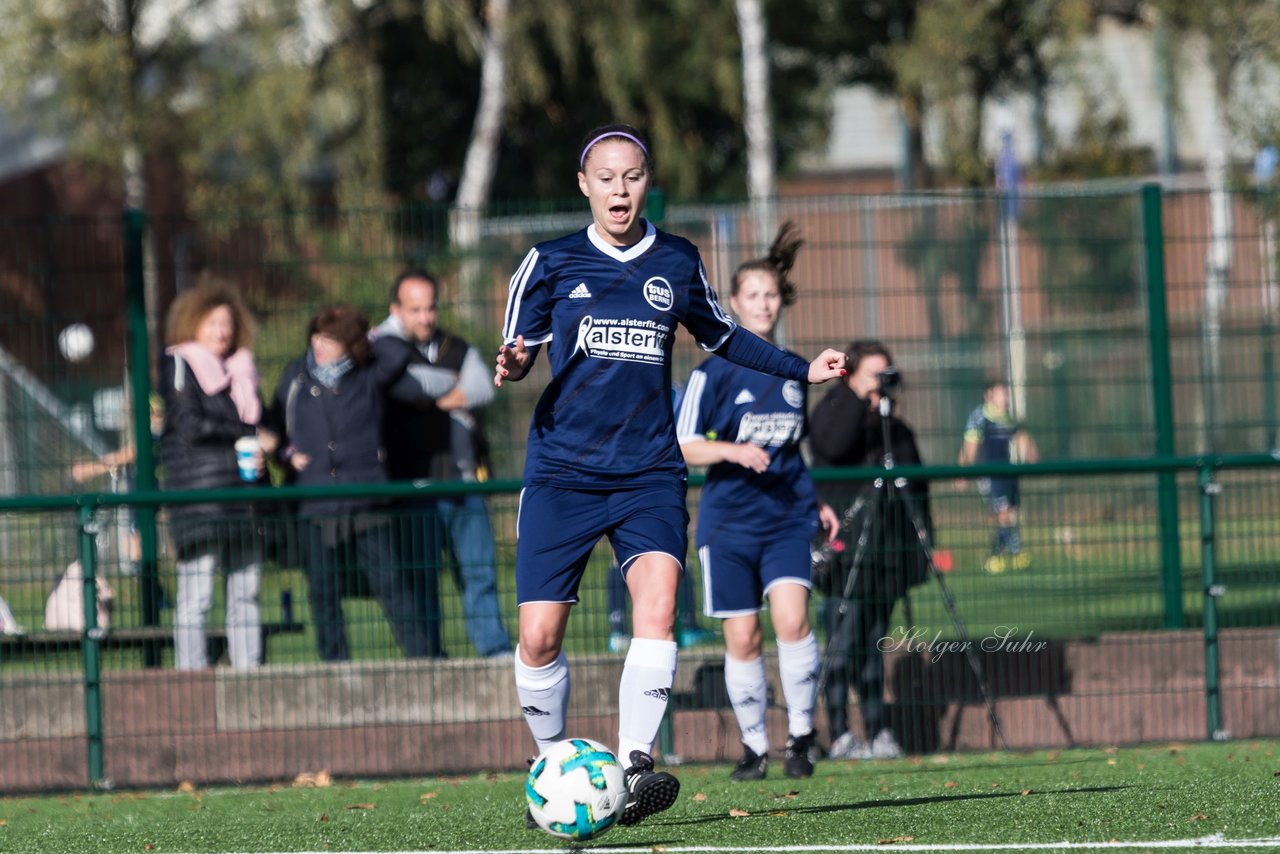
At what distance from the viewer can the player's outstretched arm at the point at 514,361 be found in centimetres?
602

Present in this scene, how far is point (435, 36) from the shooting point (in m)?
26.7

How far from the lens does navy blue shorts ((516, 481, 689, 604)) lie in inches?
247

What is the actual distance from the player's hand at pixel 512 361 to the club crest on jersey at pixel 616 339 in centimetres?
18

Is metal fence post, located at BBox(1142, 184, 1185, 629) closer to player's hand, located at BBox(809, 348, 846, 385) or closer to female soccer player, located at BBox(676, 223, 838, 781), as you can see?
female soccer player, located at BBox(676, 223, 838, 781)

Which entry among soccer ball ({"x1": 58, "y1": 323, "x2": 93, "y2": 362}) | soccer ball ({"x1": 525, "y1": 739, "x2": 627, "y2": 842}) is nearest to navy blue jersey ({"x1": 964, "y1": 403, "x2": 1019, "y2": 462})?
soccer ball ({"x1": 58, "y1": 323, "x2": 93, "y2": 362})

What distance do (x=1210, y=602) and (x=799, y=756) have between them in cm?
261

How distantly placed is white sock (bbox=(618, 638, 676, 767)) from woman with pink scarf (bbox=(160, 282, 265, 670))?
3.55 metres

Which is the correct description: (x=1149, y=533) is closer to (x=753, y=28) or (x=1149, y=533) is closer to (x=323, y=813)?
(x=323, y=813)

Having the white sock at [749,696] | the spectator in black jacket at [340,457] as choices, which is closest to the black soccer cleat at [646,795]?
the white sock at [749,696]

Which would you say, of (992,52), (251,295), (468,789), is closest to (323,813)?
(468,789)

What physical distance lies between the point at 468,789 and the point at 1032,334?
4.28 meters

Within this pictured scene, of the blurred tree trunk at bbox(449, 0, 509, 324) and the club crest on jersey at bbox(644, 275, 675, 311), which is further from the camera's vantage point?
the blurred tree trunk at bbox(449, 0, 509, 324)

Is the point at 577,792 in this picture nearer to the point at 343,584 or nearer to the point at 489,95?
the point at 343,584

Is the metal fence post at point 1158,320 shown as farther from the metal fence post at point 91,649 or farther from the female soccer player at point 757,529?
the metal fence post at point 91,649
